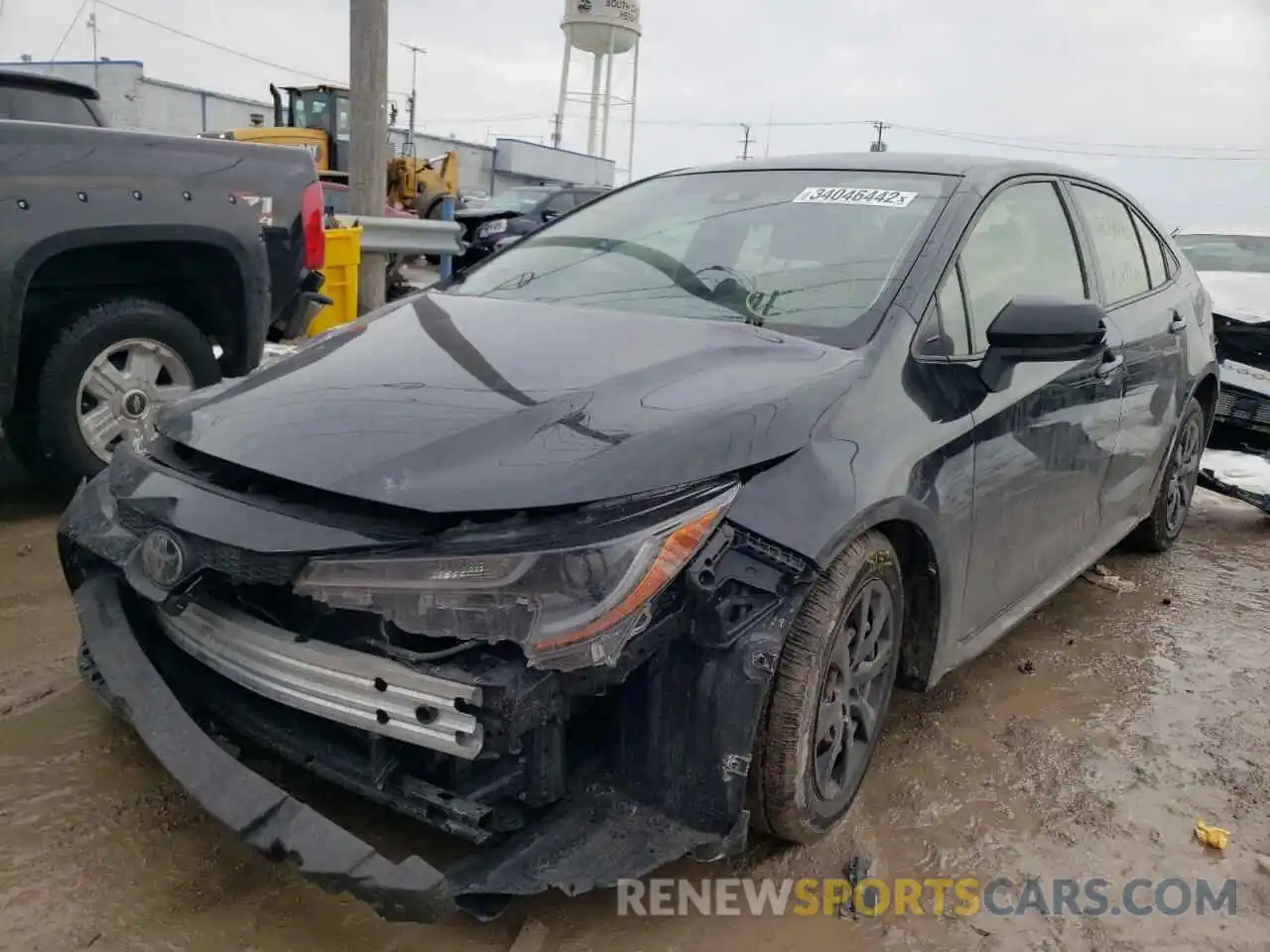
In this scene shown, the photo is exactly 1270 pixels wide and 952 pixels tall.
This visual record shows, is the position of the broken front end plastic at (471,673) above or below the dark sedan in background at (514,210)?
below

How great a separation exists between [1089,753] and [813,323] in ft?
4.97

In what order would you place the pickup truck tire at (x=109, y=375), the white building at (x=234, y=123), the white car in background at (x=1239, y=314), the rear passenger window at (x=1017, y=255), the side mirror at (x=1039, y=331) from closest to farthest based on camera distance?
the side mirror at (x=1039, y=331) → the rear passenger window at (x=1017, y=255) → the pickup truck tire at (x=109, y=375) → the white car in background at (x=1239, y=314) → the white building at (x=234, y=123)

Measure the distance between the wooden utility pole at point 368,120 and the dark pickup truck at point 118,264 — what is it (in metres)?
1.93

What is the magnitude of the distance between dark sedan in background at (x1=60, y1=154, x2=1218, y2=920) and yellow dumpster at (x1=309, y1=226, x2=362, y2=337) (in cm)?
349

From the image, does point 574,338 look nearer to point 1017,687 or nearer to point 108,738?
point 108,738

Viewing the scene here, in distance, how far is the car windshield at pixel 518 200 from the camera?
642 inches

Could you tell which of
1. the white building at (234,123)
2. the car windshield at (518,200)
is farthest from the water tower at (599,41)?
the car windshield at (518,200)

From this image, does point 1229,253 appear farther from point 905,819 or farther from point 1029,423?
point 905,819

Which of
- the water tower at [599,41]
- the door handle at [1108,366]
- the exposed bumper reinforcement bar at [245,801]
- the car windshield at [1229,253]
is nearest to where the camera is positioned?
the exposed bumper reinforcement bar at [245,801]

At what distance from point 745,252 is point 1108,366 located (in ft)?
4.33

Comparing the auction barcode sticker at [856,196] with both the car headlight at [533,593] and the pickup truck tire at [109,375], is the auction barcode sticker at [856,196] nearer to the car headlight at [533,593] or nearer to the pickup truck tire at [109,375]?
the car headlight at [533,593]

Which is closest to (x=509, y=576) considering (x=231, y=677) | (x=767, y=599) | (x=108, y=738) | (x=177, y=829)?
(x=767, y=599)

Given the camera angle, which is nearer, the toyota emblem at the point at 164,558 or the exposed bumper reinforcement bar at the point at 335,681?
the exposed bumper reinforcement bar at the point at 335,681

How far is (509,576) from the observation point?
Result: 177cm
